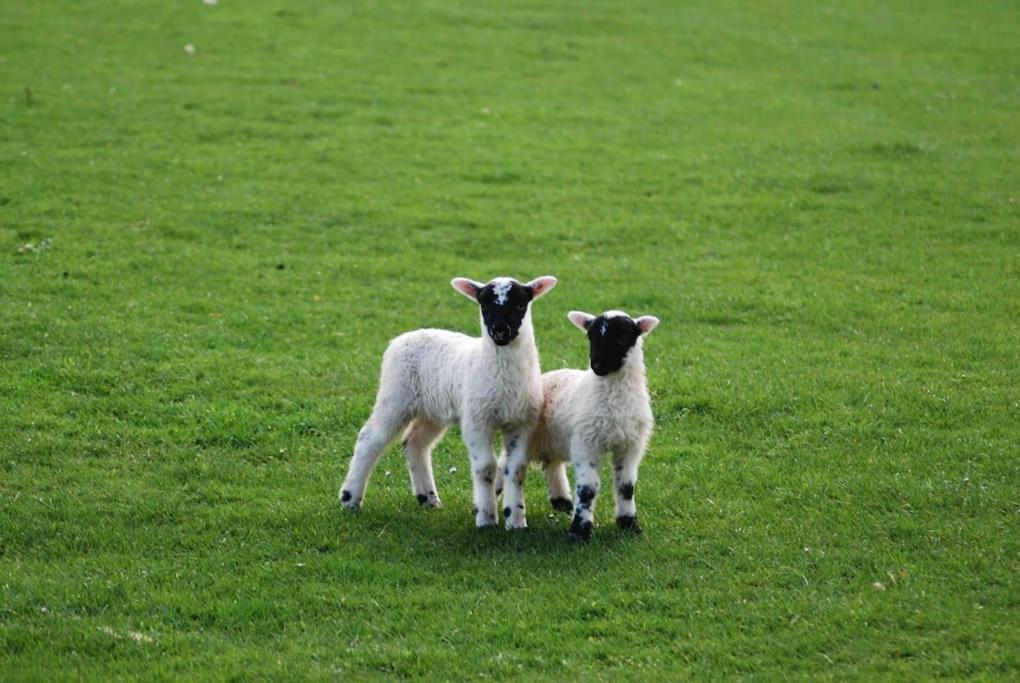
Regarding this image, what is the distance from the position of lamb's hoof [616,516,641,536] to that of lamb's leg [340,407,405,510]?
2120 mm

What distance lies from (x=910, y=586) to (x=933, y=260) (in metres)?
10.4

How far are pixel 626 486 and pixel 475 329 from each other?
6.18m

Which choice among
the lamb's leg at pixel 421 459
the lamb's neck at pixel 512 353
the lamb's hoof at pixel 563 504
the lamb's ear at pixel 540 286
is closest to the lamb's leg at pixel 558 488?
the lamb's hoof at pixel 563 504

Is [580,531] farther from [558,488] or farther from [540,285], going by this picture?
[540,285]

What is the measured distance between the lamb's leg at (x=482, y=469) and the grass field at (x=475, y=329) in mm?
367

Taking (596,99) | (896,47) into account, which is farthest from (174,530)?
(896,47)

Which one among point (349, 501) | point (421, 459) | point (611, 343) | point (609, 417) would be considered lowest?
point (349, 501)

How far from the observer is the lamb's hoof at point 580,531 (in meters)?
10.6

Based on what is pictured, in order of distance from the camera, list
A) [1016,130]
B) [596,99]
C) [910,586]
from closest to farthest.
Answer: [910,586] → [1016,130] → [596,99]

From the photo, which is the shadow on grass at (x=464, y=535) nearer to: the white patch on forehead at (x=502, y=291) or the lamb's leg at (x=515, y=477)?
the lamb's leg at (x=515, y=477)

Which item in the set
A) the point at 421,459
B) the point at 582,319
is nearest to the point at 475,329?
the point at 421,459

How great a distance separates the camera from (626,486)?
1079 centimetres

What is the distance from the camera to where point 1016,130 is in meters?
25.9

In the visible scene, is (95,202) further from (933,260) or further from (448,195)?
(933,260)
